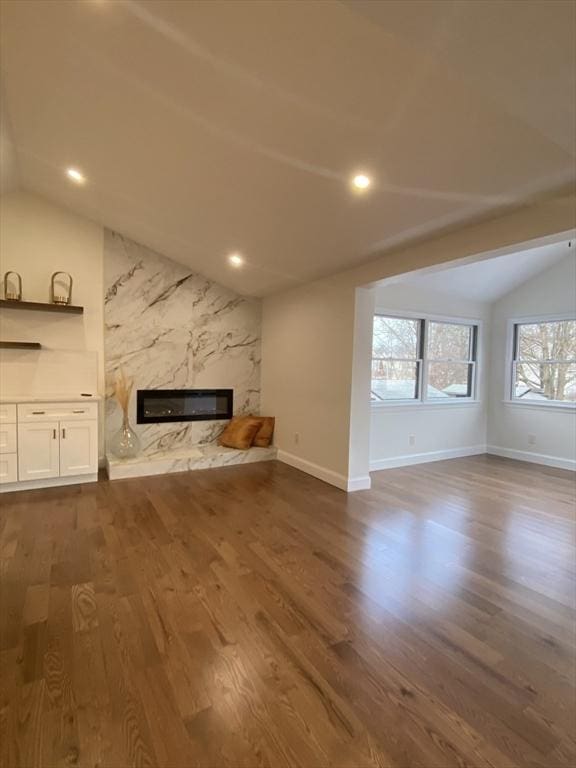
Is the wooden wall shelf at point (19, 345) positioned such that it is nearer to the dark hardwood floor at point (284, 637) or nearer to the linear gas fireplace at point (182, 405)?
the linear gas fireplace at point (182, 405)

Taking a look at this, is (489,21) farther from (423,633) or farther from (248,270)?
(248,270)

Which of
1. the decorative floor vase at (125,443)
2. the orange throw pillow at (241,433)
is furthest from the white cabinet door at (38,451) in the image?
the orange throw pillow at (241,433)

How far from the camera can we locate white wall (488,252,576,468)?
541 centimetres

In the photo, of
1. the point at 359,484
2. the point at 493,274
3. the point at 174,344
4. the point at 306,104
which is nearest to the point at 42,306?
the point at 174,344

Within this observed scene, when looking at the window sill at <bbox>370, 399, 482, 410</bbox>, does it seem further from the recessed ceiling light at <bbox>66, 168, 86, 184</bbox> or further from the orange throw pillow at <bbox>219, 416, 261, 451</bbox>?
the recessed ceiling light at <bbox>66, 168, 86, 184</bbox>

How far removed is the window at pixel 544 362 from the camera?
552 cm

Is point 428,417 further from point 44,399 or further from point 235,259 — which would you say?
point 44,399

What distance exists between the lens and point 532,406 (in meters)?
5.79

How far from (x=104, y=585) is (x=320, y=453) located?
108 inches

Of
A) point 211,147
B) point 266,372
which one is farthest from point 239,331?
point 211,147

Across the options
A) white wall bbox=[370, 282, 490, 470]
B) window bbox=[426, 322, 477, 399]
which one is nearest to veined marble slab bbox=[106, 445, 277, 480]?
white wall bbox=[370, 282, 490, 470]

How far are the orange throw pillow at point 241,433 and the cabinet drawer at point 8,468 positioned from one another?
7.91 feet

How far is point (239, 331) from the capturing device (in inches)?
226

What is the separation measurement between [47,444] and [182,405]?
1741 millimetres
